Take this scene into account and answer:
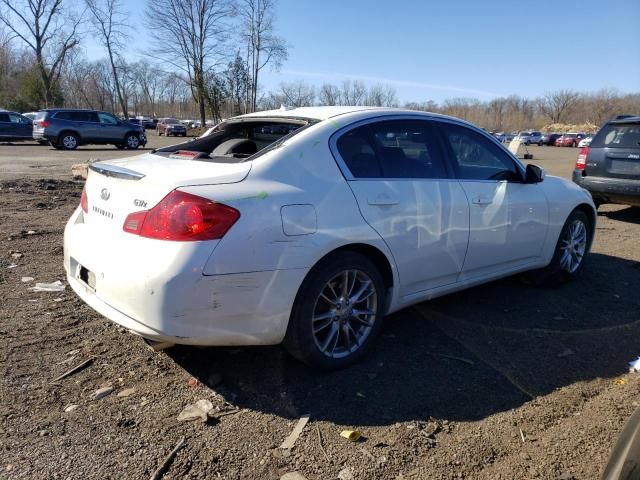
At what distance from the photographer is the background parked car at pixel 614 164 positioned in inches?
314

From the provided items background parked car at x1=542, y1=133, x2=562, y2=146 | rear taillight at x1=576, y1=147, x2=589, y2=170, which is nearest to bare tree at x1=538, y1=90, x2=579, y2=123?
background parked car at x1=542, y1=133, x2=562, y2=146

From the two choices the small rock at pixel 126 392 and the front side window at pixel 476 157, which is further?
the front side window at pixel 476 157

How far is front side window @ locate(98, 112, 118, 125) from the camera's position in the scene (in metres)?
24.0

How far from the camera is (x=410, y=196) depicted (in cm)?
342

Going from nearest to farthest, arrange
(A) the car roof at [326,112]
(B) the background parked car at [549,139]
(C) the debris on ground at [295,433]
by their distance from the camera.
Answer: (C) the debris on ground at [295,433], (A) the car roof at [326,112], (B) the background parked car at [549,139]

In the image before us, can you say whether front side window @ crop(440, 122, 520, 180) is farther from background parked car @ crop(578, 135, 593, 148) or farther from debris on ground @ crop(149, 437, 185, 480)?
background parked car @ crop(578, 135, 593, 148)

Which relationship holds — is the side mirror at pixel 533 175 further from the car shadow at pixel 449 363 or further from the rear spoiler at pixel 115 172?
the rear spoiler at pixel 115 172

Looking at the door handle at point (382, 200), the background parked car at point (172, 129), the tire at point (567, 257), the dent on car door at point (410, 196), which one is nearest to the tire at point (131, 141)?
the tire at point (567, 257)

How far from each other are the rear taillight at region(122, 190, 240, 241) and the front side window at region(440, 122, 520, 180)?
2.05 m

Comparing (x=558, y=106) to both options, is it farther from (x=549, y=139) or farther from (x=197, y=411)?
(x=197, y=411)

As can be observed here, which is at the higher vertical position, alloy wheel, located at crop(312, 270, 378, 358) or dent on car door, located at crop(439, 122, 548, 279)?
dent on car door, located at crop(439, 122, 548, 279)

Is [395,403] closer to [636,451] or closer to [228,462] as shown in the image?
[228,462]

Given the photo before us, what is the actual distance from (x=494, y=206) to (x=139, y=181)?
268 cm

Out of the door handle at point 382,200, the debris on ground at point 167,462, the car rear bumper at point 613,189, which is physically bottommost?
the debris on ground at point 167,462
